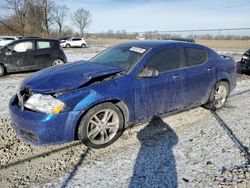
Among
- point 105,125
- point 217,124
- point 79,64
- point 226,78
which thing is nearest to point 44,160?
point 105,125

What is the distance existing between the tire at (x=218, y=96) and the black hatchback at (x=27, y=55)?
7938 mm

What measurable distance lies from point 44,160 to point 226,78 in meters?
4.25

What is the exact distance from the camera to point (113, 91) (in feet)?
13.4

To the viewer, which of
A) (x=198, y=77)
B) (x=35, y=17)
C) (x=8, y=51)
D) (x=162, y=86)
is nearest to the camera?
(x=162, y=86)

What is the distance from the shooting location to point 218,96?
6.00 metres

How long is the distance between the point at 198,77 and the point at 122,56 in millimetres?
1554

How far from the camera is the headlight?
368cm

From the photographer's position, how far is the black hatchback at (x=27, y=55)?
36.0ft

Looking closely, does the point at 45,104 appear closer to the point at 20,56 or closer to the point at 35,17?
the point at 20,56

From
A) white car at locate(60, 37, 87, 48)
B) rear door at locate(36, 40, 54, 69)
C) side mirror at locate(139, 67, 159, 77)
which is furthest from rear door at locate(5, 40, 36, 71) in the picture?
white car at locate(60, 37, 87, 48)

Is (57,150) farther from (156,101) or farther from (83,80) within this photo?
(156,101)

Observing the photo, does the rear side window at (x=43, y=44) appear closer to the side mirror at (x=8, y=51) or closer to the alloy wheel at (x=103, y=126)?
the side mirror at (x=8, y=51)

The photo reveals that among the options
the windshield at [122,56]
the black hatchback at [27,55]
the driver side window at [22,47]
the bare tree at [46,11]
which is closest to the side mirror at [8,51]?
the black hatchback at [27,55]

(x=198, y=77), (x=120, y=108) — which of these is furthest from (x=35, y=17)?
(x=120, y=108)
